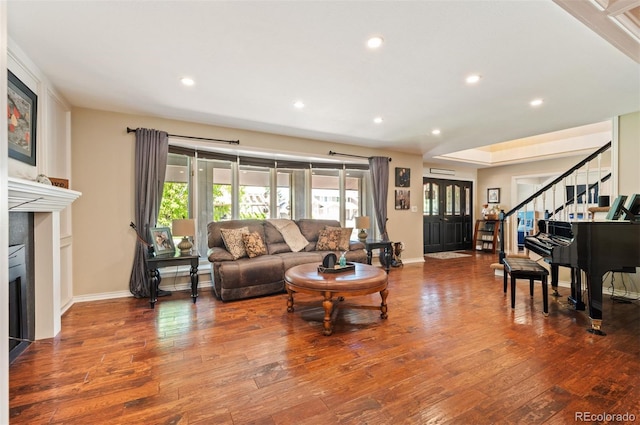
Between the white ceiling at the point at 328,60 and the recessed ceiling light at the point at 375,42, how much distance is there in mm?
42

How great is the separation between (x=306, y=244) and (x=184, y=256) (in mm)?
1852

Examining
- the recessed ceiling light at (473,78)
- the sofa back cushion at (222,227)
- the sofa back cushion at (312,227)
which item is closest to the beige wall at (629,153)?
the recessed ceiling light at (473,78)

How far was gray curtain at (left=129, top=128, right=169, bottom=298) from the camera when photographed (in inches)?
148

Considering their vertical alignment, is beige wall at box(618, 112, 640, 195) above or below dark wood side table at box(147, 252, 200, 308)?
above

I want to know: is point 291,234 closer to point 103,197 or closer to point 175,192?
point 175,192

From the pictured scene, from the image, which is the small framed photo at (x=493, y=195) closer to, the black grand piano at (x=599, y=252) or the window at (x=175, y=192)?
the black grand piano at (x=599, y=252)

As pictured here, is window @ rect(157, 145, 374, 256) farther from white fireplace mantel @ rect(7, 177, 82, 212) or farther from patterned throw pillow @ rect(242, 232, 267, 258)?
white fireplace mantel @ rect(7, 177, 82, 212)

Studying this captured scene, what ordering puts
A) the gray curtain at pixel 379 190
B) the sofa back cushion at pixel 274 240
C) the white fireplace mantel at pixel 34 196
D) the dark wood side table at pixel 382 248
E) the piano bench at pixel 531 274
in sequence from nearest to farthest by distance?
1. the white fireplace mantel at pixel 34 196
2. the piano bench at pixel 531 274
3. the sofa back cushion at pixel 274 240
4. the dark wood side table at pixel 382 248
5. the gray curtain at pixel 379 190

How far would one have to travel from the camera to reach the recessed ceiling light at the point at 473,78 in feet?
9.05

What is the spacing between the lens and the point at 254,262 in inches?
148

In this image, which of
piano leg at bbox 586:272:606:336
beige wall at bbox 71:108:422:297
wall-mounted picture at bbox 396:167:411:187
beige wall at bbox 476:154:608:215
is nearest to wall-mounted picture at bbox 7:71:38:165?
beige wall at bbox 71:108:422:297

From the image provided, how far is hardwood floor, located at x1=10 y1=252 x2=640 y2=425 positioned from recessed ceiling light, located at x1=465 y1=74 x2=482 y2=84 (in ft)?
7.91

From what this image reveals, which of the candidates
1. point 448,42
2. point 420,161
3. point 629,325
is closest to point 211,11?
point 448,42

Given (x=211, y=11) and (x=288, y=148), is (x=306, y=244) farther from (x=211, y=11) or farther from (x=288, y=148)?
(x=211, y=11)
